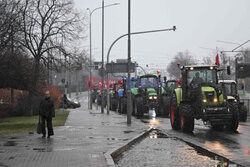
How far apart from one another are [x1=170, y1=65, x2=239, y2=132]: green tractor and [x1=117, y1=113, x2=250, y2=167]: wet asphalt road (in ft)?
3.07

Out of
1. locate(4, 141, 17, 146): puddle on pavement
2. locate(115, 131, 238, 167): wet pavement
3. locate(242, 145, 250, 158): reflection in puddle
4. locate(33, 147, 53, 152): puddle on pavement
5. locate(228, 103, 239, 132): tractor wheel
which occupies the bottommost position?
locate(115, 131, 238, 167): wet pavement

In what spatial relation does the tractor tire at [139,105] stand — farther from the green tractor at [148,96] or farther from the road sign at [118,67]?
the road sign at [118,67]

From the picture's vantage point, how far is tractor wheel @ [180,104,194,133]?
1802 centimetres

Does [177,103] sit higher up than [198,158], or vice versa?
[177,103]

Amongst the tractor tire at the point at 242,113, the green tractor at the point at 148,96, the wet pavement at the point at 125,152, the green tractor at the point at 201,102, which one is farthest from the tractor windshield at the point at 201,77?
the green tractor at the point at 148,96

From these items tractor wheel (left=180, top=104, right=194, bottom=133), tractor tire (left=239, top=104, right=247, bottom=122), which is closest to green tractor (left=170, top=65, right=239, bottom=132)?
tractor wheel (left=180, top=104, right=194, bottom=133)

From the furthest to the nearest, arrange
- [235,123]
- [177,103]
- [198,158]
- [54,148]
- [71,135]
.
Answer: [177,103] → [235,123] → [71,135] → [54,148] → [198,158]

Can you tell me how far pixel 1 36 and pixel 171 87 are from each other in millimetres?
15331

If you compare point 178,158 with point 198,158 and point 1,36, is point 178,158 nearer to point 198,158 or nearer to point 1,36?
point 198,158

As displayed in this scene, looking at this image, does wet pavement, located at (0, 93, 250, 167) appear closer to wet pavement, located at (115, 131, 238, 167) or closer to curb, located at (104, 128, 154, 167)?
wet pavement, located at (115, 131, 238, 167)

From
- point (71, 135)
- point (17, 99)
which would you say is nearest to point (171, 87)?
point (17, 99)

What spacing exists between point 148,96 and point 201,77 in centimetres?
1101

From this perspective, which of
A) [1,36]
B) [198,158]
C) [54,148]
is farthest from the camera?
[1,36]

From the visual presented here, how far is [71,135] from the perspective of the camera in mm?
17047
